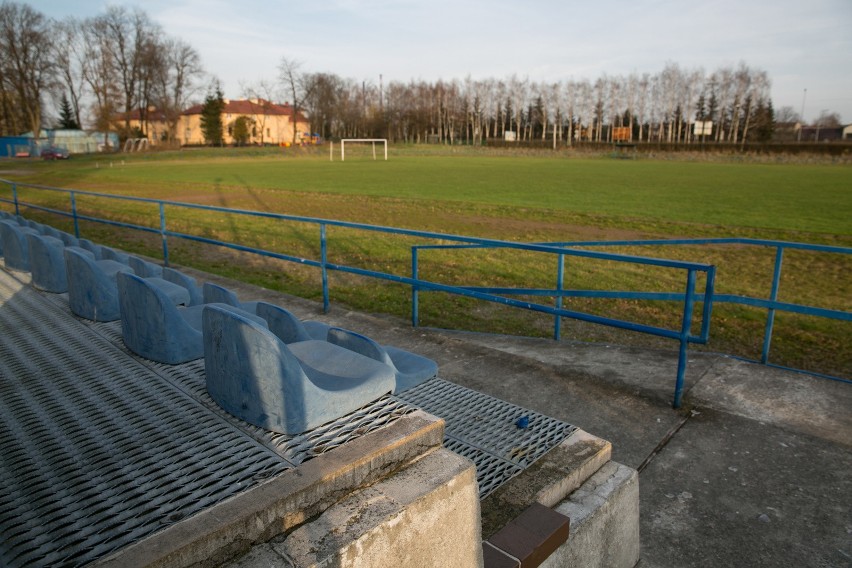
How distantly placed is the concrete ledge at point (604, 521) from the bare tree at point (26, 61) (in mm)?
76911

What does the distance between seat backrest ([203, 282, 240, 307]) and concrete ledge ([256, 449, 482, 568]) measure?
167 cm

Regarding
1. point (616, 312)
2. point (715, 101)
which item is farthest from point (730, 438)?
point (715, 101)

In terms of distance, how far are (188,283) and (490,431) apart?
247 cm

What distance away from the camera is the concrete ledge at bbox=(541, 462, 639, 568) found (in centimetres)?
225

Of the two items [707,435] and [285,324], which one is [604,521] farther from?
[285,324]

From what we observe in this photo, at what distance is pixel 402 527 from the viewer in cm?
167

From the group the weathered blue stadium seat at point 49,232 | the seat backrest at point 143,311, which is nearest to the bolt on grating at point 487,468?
the seat backrest at point 143,311

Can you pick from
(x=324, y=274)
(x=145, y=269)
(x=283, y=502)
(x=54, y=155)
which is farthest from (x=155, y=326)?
(x=54, y=155)

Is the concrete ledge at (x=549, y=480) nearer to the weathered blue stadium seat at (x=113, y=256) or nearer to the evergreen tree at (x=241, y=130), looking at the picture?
the weathered blue stadium seat at (x=113, y=256)

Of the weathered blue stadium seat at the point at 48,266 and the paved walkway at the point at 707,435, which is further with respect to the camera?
the weathered blue stadium seat at the point at 48,266

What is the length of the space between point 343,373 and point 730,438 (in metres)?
2.27

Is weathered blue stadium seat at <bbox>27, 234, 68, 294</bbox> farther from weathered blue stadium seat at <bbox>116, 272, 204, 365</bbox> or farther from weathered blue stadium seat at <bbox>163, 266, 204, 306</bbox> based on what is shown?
weathered blue stadium seat at <bbox>116, 272, 204, 365</bbox>

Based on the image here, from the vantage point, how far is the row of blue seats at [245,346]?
6.61 feet

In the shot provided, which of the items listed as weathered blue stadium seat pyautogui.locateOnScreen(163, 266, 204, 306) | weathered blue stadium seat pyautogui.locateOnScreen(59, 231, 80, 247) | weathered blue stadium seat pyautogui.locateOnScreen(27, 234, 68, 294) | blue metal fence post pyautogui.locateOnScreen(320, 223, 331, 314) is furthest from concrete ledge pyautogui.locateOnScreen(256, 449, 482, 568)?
weathered blue stadium seat pyautogui.locateOnScreen(59, 231, 80, 247)
